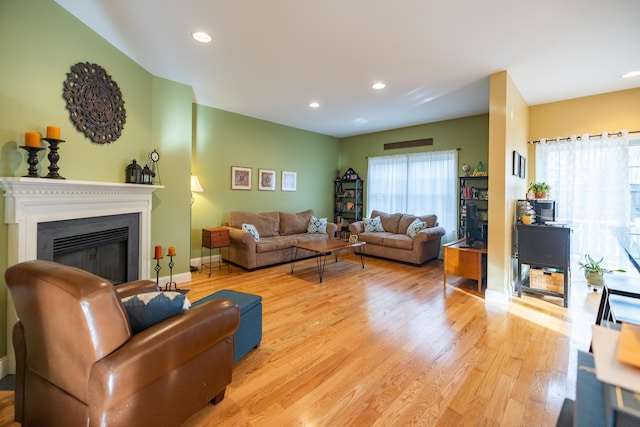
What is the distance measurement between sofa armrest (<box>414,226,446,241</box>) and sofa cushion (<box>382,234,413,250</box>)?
0.17 meters

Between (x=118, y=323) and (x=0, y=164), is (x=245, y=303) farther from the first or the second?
(x=0, y=164)

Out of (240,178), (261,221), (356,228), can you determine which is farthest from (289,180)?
(356,228)

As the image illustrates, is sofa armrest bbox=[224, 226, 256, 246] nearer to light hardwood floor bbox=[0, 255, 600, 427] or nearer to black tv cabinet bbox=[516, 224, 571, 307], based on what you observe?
light hardwood floor bbox=[0, 255, 600, 427]

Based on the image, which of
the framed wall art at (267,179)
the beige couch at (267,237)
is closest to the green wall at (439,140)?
the beige couch at (267,237)

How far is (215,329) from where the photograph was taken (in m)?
1.53

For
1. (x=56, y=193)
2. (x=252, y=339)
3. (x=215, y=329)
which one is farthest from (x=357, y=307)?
(x=56, y=193)

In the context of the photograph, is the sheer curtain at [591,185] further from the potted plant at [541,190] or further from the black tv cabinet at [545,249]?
the black tv cabinet at [545,249]

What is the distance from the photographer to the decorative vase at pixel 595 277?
11.9 ft

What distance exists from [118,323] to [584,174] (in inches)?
215

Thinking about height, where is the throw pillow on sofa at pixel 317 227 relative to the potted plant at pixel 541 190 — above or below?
below

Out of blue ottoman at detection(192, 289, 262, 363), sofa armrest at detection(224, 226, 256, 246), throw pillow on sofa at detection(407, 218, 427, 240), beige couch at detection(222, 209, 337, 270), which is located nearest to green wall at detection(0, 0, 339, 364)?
beige couch at detection(222, 209, 337, 270)

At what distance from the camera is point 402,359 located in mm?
2174

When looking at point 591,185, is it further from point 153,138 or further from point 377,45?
point 153,138

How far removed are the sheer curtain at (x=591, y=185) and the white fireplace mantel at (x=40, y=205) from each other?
18.5 feet
